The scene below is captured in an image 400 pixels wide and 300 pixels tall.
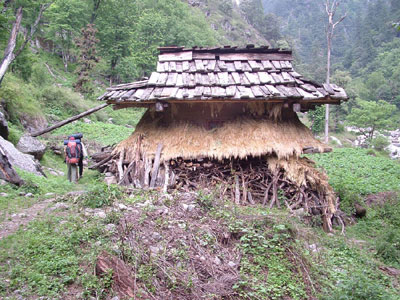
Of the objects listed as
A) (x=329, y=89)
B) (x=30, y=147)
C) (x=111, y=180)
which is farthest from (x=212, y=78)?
(x=30, y=147)

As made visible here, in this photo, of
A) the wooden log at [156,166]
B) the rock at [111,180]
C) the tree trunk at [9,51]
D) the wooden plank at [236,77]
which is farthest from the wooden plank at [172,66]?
the tree trunk at [9,51]

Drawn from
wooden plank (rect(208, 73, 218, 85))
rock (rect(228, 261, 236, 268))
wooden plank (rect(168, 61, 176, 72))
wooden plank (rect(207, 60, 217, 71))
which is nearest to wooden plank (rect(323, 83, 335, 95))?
wooden plank (rect(208, 73, 218, 85))

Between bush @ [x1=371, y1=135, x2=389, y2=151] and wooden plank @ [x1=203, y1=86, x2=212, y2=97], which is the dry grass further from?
bush @ [x1=371, y1=135, x2=389, y2=151]

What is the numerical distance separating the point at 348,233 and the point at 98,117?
20136 mm

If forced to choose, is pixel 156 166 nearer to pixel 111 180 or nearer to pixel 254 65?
pixel 111 180

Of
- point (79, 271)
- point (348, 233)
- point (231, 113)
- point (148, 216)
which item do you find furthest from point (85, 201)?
point (348, 233)

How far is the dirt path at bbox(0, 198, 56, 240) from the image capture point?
16.3ft

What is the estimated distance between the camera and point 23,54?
17.1 m

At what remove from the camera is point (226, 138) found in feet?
26.3

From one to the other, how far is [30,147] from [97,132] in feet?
24.6

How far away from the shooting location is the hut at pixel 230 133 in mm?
7609

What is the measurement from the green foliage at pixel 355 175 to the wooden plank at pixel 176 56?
636 centimetres

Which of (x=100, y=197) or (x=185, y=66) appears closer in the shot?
(x=100, y=197)

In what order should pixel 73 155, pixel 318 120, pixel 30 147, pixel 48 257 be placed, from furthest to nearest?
pixel 318 120
pixel 30 147
pixel 73 155
pixel 48 257
